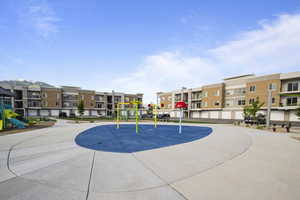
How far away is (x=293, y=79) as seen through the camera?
29078mm

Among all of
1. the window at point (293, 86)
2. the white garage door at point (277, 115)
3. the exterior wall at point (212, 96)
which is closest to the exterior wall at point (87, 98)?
the exterior wall at point (212, 96)

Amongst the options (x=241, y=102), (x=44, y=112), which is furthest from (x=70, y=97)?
(x=241, y=102)

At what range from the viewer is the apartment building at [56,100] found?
150 ft

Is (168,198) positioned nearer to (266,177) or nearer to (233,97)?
(266,177)

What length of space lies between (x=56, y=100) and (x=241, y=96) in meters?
67.8

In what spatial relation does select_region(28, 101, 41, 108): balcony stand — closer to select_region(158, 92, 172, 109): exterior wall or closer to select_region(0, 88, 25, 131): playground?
select_region(0, 88, 25, 131): playground

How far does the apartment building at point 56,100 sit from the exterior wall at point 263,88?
4731 centimetres

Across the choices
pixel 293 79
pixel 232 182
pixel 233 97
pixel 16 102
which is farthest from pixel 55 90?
pixel 293 79

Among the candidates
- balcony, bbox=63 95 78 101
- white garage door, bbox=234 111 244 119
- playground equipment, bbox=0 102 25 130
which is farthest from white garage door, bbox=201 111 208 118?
balcony, bbox=63 95 78 101

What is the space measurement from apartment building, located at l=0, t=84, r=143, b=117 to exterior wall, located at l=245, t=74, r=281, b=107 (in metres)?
47.3

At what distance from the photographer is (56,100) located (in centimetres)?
4925

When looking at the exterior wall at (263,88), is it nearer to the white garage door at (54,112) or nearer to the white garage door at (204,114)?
the white garage door at (204,114)

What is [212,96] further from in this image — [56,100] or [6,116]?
[56,100]

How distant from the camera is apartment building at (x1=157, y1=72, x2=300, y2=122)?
2917 cm
